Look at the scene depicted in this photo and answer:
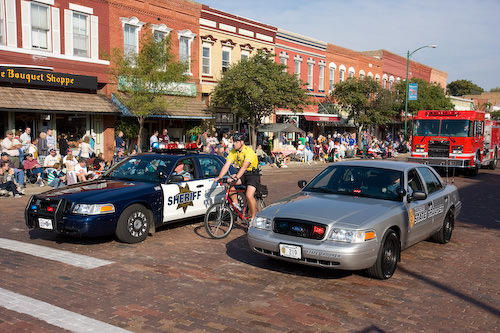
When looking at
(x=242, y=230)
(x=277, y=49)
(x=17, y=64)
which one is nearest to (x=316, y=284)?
(x=242, y=230)

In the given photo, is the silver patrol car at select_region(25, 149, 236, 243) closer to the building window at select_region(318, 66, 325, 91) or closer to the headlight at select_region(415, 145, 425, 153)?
the headlight at select_region(415, 145, 425, 153)

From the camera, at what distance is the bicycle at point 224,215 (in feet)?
27.8

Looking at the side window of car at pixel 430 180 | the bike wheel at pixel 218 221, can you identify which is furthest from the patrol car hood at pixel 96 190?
the side window of car at pixel 430 180

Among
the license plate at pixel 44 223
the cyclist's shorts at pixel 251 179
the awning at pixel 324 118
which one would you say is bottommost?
the license plate at pixel 44 223

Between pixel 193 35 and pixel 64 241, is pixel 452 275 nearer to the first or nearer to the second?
pixel 64 241

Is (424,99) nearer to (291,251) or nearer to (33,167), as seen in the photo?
(33,167)

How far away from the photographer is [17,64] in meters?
18.7

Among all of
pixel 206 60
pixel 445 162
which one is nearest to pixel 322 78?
pixel 206 60

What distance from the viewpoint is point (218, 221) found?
8523mm

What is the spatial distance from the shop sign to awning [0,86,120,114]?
0.34 m

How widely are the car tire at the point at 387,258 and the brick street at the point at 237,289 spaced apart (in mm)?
129

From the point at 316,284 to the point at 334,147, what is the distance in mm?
24426

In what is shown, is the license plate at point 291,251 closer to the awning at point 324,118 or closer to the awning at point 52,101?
the awning at point 52,101

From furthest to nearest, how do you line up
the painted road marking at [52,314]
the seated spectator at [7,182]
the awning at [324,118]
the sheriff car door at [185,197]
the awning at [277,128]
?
the awning at [324,118] → the awning at [277,128] → the seated spectator at [7,182] → the sheriff car door at [185,197] → the painted road marking at [52,314]
